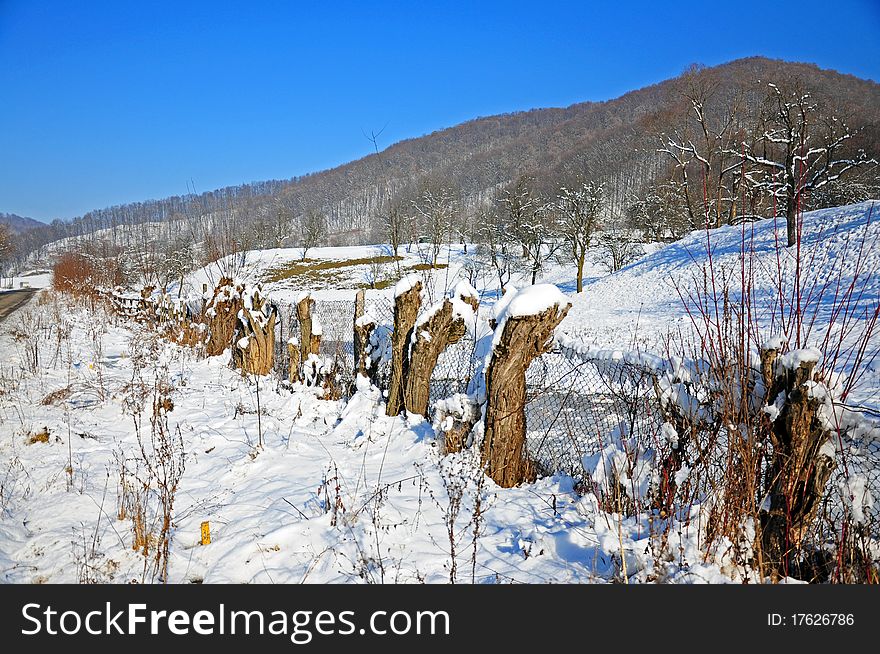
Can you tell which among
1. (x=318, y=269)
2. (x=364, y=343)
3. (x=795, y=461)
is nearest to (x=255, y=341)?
(x=364, y=343)

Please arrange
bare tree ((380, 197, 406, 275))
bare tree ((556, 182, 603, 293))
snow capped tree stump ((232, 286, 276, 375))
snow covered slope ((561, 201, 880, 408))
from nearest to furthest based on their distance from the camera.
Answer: bare tree ((380, 197, 406, 275)) < snow capped tree stump ((232, 286, 276, 375)) < snow covered slope ((561, 201, 880, 408)) < bare tree ((556, 182, 603, 293))

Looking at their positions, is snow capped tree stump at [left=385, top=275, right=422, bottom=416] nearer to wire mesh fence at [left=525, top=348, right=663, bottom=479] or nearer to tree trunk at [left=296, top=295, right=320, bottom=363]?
wire mesh fence at [left=525, top=348, right=663, bottom=479]

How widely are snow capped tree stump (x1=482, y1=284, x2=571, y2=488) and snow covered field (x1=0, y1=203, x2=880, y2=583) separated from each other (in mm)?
198

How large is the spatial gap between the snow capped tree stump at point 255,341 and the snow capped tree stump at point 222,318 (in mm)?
1084

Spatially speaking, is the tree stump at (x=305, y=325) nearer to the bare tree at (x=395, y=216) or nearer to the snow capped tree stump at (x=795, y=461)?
the bare tree at (x=395, y=216)

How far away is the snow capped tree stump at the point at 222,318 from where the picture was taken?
975 cm

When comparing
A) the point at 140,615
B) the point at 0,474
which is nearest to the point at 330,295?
the point at 0,474

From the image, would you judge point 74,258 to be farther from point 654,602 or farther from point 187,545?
point 654,602

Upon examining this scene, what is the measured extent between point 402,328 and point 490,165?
77181mm

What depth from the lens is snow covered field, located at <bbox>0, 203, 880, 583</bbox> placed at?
108 inches

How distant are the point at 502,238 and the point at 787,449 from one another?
33498 millimetres

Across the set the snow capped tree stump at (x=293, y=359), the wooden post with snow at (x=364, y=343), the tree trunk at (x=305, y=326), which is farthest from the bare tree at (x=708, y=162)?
the snow capped tree stump at (x=293, y=359)

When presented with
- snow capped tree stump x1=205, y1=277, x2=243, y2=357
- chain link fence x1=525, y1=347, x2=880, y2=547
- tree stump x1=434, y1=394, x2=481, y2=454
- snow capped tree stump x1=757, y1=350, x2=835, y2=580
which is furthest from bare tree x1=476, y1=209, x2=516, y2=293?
snow capped tree stump x1=757, y1=350, x2=835, y2=580

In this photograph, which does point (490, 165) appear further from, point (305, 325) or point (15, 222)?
point (305, 325)
